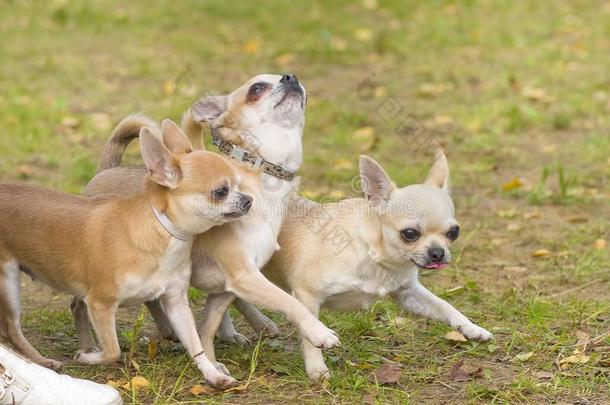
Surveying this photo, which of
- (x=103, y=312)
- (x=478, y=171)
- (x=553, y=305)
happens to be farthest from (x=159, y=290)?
(x=478, y=171)

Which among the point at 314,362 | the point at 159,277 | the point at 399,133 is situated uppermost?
the point at 159,277

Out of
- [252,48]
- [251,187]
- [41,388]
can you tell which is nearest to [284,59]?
[252,48]

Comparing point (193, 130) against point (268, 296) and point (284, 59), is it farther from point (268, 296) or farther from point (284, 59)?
point (284, 59)

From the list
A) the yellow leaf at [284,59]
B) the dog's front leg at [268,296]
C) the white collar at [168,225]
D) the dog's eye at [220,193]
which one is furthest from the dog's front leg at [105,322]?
the yellow leaf at [284,59]

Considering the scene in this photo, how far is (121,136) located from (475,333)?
71.9 inches

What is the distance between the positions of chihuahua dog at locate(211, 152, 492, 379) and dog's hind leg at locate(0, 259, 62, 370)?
102 cm

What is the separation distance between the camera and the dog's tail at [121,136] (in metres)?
4.94

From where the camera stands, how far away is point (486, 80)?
10008 millimetres

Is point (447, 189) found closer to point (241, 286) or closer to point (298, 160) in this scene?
point (298, 160)

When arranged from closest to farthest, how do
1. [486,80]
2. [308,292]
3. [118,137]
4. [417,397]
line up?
[417,397], [308,292], [118,137], [486,80]

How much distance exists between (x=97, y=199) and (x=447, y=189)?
1464 millimetres

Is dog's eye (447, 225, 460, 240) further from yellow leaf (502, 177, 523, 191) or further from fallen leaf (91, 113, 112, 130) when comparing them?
fallen leaf (91, 113, 112, 130)

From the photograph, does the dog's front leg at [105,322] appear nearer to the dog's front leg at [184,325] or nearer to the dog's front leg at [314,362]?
the dog's front leg at [184,325]

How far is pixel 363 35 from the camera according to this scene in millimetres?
11688
